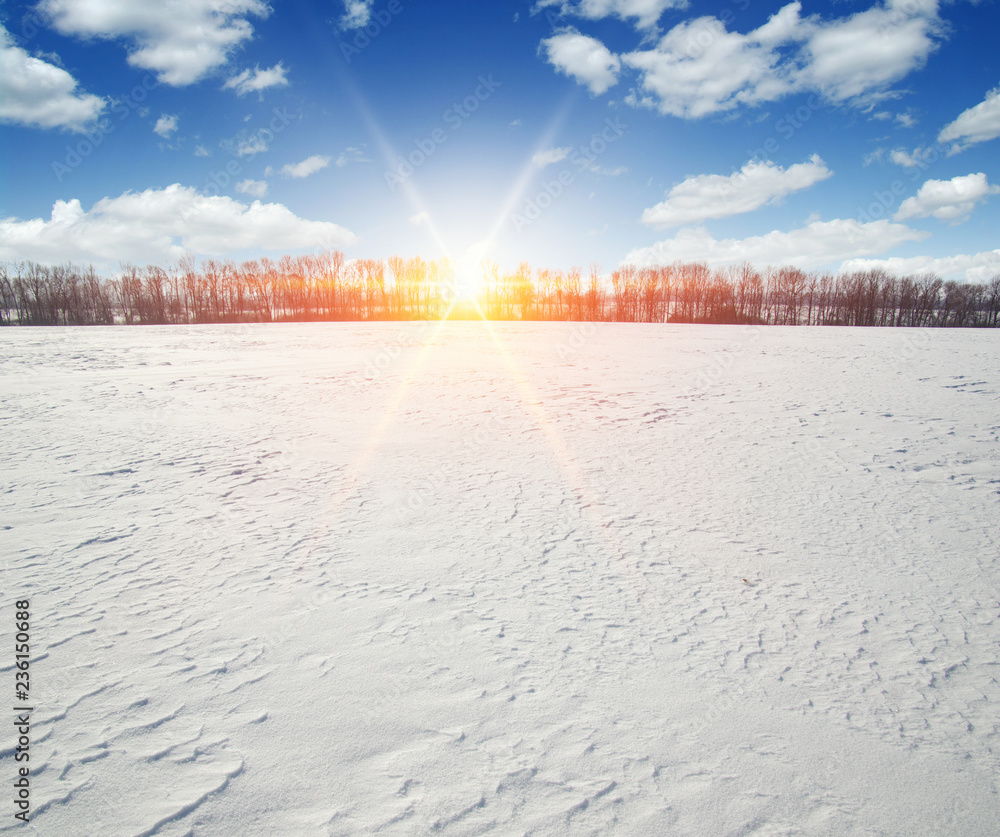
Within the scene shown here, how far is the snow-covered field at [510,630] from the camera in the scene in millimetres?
1787

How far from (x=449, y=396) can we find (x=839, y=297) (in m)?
54.0

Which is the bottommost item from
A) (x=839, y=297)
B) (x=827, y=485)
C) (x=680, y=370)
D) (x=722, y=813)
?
(x=722, y=813)

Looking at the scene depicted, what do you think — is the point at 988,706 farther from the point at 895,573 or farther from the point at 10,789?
the point at 10,789

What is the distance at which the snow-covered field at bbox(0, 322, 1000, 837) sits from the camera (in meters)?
1.79

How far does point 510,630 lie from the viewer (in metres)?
2.68

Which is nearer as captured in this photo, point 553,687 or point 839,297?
point 553,687

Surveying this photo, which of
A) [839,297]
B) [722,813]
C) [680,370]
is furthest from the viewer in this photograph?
[839,297]

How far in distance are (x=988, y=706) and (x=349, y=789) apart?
9.45 feet

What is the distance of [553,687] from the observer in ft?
7.45

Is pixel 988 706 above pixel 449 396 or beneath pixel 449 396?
beneath

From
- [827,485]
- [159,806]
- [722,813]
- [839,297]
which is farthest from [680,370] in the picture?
[839,297]

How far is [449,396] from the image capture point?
8.83 metres

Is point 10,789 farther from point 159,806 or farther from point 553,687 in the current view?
point 553,687

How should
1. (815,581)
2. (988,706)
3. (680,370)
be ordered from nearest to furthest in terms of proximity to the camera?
(988,706), (815,581), (680,370)
